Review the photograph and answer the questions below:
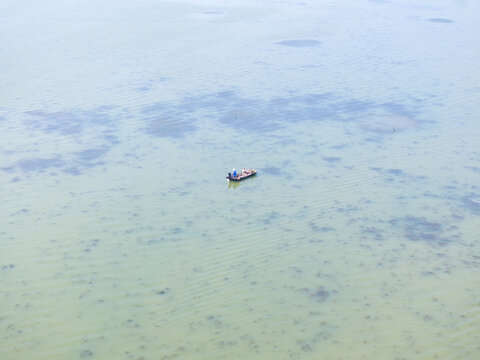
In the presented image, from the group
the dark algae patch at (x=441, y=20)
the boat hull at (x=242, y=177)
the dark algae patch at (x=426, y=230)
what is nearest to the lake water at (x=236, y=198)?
the dark algae patch at (x=426, y=230)

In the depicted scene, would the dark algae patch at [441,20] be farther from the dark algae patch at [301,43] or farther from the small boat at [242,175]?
the small boat at [242,175]

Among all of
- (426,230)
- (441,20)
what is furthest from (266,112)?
(441,20)

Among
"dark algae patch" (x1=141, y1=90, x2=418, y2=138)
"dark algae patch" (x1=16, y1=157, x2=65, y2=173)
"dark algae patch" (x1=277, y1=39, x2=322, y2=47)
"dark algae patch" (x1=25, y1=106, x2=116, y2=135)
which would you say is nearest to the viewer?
"dark algae patch" (x1=16, y1=157, x2=65, y2=173)

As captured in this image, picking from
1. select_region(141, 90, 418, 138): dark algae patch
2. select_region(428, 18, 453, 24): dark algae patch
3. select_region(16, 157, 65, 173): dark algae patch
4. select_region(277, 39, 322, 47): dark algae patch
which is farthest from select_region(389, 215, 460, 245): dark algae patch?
select_region(428, 18, 453, 24): dark algae patch

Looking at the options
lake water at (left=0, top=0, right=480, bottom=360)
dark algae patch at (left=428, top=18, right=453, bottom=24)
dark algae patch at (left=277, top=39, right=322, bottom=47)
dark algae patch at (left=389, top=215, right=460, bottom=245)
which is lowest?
dark algae patch at (left=389, top=215, right=460, bottom=245)

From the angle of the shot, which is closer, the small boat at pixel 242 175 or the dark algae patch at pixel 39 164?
the small boat at pixel 242 175

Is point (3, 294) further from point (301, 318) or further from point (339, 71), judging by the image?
point (339, 71)

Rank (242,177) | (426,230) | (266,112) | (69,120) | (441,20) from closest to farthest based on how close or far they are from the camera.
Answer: (426,230) → (242,177) → (69,120) → (266,112) → (441,20)

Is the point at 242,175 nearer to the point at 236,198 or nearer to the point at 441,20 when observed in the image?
the point at 236,198

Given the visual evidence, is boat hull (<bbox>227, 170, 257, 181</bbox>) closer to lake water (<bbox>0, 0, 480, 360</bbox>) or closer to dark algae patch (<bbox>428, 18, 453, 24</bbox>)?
lake water (<bbox>0, 0, 480, 360</bbox>)
